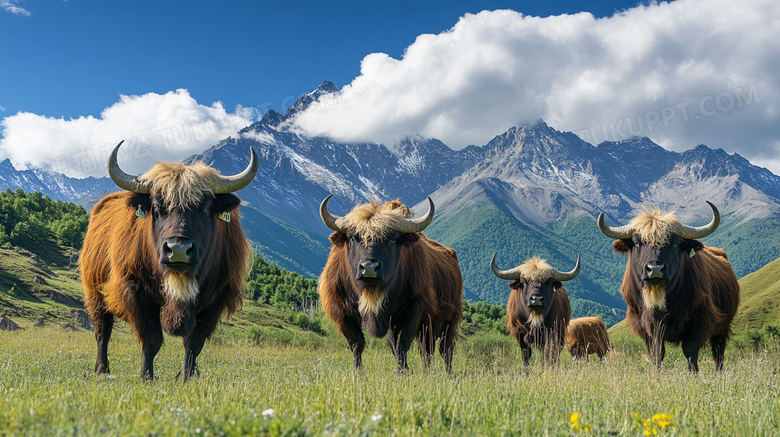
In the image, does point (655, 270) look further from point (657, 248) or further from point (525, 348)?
point (525, 348)

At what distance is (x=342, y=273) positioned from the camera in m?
8.38

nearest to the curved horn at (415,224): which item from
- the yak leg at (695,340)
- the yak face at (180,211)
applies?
the yak face at (180,211)

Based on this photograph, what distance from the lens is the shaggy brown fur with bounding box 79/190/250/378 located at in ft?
21.0

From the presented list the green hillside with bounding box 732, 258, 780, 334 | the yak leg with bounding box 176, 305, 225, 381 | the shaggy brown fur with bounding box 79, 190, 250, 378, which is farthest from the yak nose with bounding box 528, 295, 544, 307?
the green hillside with bounding box 732, 258, 780, 334

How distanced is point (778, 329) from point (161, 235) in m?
19.5

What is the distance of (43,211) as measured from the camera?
66312mm

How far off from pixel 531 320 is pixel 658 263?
13.6ft

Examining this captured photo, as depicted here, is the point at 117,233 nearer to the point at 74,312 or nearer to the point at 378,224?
the point at 378,224

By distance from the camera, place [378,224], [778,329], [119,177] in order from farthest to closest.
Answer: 1. [778,329]
2. [378,224]
3. [119,177]

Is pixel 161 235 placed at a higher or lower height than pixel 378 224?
lower

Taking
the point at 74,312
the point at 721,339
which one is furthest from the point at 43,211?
the point at 721,339

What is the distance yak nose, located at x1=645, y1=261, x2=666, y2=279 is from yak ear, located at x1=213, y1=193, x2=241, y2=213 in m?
7.00

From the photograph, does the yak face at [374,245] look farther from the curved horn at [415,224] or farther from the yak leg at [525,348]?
the yak leg at [525,348]

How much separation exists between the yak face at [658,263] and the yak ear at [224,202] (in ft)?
23.0
